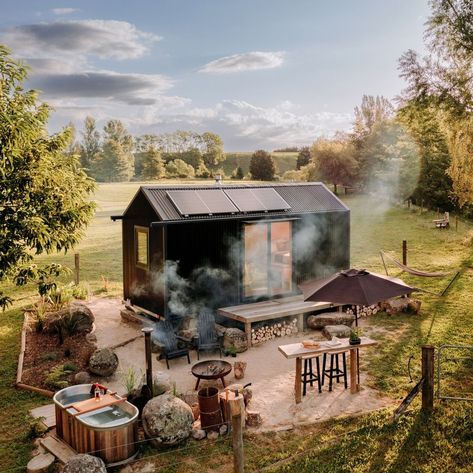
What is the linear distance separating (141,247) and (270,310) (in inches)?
158

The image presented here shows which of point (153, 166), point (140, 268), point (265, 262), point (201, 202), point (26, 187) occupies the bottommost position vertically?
point (140, 268)

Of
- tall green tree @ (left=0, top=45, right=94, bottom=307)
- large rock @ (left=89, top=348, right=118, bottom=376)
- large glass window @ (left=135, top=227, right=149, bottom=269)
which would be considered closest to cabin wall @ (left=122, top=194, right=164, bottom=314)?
large glass window @ (left=135, top=227, right=149, bottom=269)

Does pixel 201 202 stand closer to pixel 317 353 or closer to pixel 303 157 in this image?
pixel 317 353

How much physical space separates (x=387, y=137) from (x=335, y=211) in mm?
33519

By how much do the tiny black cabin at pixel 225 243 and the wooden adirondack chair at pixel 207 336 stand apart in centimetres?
78

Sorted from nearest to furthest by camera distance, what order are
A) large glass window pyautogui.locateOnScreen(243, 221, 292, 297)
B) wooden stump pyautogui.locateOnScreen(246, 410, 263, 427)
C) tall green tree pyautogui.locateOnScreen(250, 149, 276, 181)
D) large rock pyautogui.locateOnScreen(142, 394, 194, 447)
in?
large rock pyautogui.locateOnScreen(142, 394, 194, 447)
wooden stump pyautogui.locateOnScreen(246, 410, 263, 427)
large glass window pyautogui.locateOnScreen(243, 221, 292, 297)
tall green tree pyautogui.locateOnScreen(250, 149, 276, 181)

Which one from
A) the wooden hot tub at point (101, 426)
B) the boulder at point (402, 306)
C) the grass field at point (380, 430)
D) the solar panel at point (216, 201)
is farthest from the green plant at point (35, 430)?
the boulder at point (402, 306)

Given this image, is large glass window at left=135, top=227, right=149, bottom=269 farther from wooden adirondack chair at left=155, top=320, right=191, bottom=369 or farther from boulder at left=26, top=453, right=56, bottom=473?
boulder at left=26, top=453, right=56, bottom=473

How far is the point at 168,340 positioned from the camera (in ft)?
39.0

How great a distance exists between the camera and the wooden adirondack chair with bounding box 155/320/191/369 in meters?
11.2

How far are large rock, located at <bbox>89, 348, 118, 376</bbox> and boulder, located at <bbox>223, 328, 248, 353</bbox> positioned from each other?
2.78 m

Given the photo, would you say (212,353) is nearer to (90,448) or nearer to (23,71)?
(90,448)

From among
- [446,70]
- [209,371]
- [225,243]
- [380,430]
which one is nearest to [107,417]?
[209,371]

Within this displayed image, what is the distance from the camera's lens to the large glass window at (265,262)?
13.6m
